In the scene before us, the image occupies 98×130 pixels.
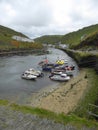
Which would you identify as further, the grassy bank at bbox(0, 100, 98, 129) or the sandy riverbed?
the sandy riverbed

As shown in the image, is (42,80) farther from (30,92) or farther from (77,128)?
(77,128)

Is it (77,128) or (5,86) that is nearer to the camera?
(77,128)

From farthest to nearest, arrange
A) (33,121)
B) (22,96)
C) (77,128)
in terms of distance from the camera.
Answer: (22,96) → (33,121) → (77,128)

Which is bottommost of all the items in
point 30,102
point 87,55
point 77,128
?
point 30,102

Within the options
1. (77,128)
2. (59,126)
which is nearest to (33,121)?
(59,126)

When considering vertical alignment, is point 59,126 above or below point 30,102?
above

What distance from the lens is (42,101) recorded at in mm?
38750

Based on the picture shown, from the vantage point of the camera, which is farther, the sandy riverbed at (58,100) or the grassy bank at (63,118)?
the sandy riverbed at (58,100)

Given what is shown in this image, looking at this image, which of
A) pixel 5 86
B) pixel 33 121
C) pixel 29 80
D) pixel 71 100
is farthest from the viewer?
pixel 29 80

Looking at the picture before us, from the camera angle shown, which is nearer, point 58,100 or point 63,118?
point 63,118

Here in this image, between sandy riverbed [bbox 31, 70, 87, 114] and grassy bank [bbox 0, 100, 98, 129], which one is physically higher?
grassy bank [bbox 0, 100, 98, 129]

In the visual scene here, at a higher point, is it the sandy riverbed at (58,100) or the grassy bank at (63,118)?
the grassy bank at (63,118)

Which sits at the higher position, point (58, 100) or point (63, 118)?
point (63, 118)

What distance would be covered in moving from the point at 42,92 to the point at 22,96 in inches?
217
